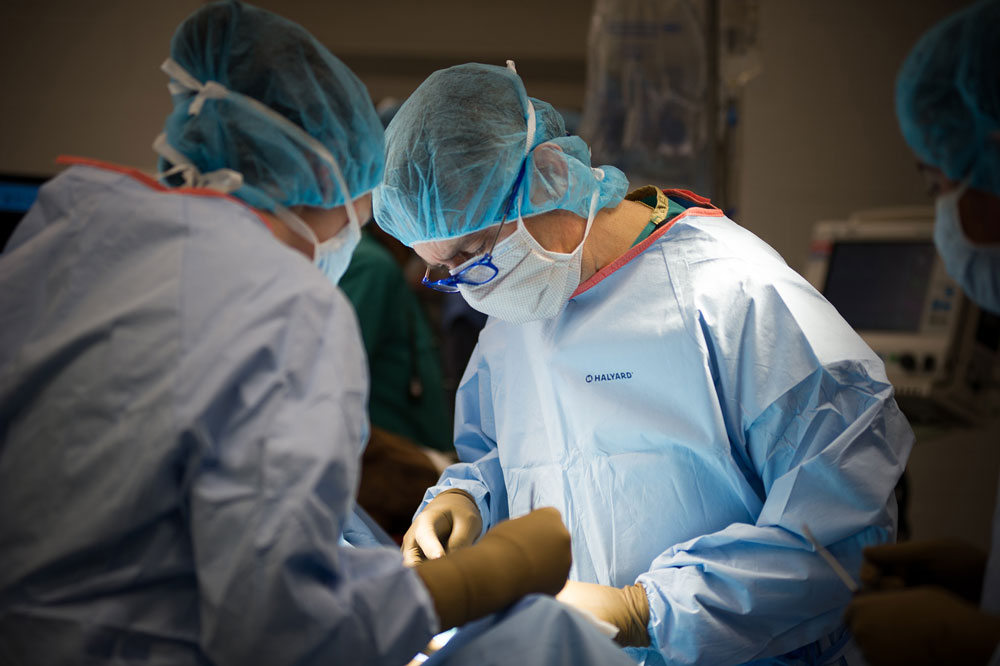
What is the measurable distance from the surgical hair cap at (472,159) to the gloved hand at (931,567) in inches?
31.7

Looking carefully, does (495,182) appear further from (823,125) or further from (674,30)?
(823,125)

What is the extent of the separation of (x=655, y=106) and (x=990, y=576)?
2.66 metres

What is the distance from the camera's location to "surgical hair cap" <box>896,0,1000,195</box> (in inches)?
34.3

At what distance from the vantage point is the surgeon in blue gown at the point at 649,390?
50.4 inches

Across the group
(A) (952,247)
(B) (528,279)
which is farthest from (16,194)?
(A) (952,247)

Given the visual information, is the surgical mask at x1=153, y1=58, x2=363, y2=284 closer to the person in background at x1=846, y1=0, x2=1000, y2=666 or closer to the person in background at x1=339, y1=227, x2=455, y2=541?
the person in background at x1=846, y1=0, x2=1000, y2=666

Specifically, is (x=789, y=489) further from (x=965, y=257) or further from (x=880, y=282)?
(x=880, y=282)

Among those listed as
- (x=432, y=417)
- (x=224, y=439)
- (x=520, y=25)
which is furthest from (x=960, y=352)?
(x=520, y=25)

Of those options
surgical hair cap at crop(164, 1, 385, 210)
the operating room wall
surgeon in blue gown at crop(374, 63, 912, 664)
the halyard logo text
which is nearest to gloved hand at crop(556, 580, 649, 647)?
surgeon in blue gown at crop(374, 63, 912, 664)

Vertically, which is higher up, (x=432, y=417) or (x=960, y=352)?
(x=960, y=352)

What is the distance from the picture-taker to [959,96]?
2.96 ft

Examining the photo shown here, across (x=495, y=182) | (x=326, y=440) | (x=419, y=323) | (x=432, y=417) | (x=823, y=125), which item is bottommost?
(x=432, y=417)

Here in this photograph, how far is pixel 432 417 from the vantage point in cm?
324

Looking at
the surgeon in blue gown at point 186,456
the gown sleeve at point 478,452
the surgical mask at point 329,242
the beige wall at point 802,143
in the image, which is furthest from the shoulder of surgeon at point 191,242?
the beige wall at point 802,143
